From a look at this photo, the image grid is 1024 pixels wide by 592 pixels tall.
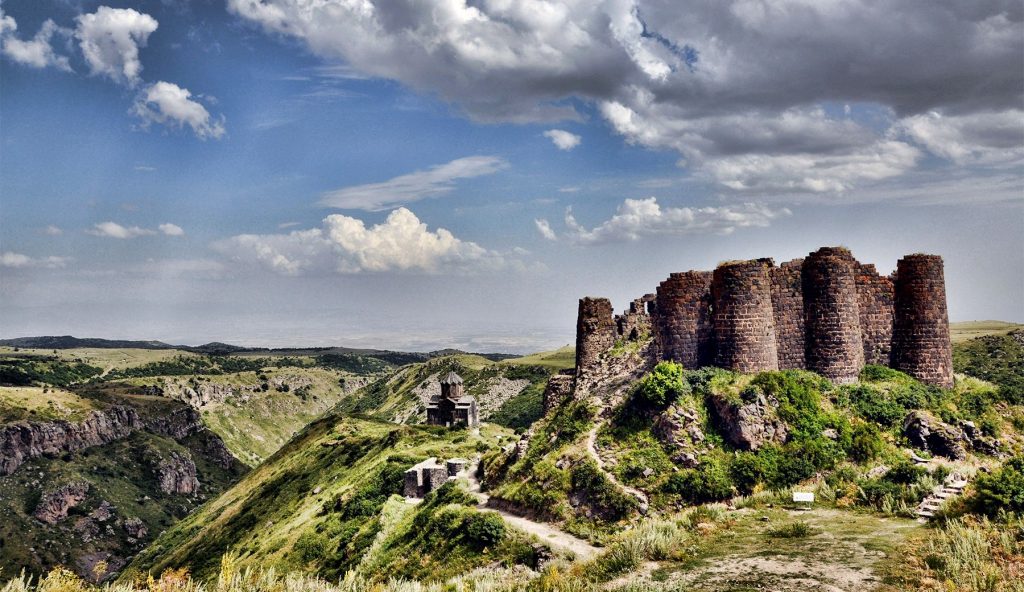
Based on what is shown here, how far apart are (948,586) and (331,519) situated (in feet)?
150

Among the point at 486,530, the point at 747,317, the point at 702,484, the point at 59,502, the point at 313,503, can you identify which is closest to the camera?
the point at 702,484

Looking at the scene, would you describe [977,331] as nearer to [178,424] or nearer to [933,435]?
[933,435]

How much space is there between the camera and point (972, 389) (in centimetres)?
3375

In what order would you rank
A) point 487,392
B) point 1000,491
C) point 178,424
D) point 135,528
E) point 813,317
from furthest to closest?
point 178,424
point 487,392
point 135,528
point 813,317
point 1000,491

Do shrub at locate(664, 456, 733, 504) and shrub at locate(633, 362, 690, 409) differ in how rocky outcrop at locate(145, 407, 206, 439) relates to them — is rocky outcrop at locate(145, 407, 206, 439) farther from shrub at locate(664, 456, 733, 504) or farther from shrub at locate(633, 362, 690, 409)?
shrub at locate(664, 456, 733, 504)

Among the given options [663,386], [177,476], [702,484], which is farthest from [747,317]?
[177,476]

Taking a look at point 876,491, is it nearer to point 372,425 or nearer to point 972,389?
point 972,389

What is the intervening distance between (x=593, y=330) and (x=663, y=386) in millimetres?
10146

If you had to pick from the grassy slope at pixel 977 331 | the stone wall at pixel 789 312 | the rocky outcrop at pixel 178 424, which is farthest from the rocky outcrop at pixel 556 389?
the rocky outcrop at pixel 178 424

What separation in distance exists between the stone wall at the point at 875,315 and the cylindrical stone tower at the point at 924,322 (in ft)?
2.20

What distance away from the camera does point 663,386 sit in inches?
1289

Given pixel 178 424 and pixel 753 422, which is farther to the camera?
pixel 178 424

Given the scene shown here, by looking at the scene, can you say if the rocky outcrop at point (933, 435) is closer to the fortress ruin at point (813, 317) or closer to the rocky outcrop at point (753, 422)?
the fortress ruin at point (813, 317)

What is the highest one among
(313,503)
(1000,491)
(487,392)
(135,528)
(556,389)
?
(556,389)
